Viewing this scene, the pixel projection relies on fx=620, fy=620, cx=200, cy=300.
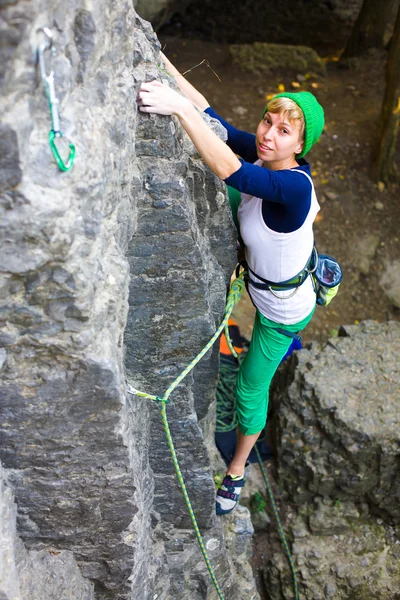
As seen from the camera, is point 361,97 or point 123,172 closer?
point 123,172

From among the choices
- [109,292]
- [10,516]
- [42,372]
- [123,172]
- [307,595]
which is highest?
[123,172]

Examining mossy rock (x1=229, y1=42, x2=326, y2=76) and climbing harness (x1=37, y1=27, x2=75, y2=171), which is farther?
mossy rock (x1=229, y1=42, x2=326, y2=76)

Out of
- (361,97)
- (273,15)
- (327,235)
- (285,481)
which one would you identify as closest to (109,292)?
(285,481)

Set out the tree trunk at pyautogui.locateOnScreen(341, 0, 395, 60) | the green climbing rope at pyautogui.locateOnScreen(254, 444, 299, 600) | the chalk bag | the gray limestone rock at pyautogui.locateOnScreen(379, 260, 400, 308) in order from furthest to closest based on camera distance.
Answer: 1. the tree trunk at pyautogui.locateOnScreen(341, 0, 395, 60)
2. the gray limestone rock at pyautogui.locateOnScreen(379, 260, 400, 308)
3. the green climbing rope at pyautogui.locateOnScreen(254, 444, 299, 600)
4. the chalk bag

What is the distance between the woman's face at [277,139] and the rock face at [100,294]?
27cm

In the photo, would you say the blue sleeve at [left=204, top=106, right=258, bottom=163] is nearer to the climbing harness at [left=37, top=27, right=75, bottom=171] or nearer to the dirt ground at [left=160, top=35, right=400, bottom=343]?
the climbing harness at [left=37, top=27, right=75, bottom=171]

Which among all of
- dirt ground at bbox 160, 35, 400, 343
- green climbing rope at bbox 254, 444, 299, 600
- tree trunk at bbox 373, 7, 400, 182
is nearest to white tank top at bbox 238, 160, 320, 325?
green climbing rope at bbox 254, 444, 299, 600

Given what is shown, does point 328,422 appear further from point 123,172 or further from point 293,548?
point 123,172

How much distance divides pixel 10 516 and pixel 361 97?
26.6 feet

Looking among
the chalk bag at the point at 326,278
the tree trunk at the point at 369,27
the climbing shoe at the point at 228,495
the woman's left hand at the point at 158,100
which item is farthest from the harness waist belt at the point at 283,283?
the tree trunk at the point at 369,27

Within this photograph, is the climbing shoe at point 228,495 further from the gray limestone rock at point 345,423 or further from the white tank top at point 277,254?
the white tank top at point 277,254

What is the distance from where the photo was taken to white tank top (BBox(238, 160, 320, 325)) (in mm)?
2680

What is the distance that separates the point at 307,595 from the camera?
13.9 feet

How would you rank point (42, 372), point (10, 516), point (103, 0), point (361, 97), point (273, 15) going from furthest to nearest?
point (273, 15) → point (361, 97) → point (10, 516) → point (42, 372) → point (103, 0)
